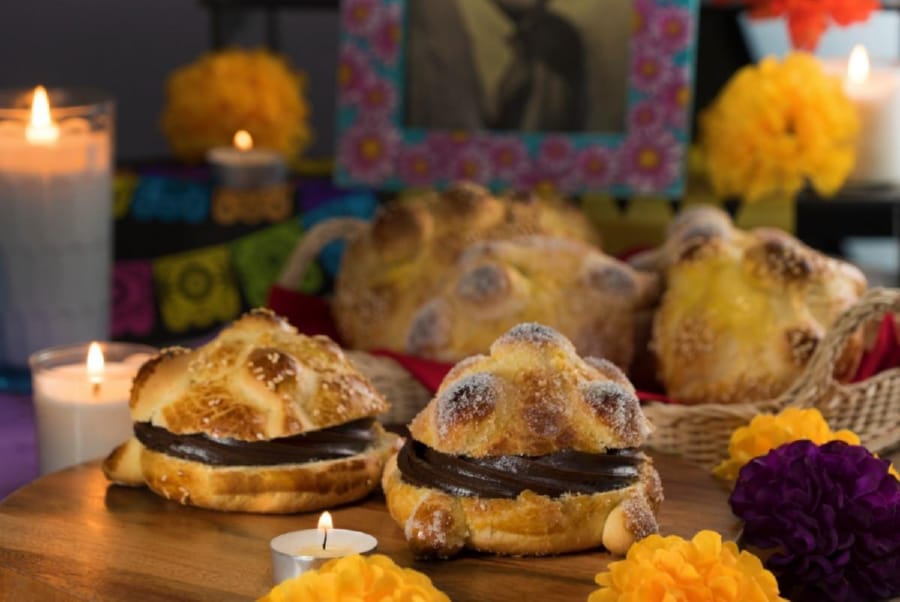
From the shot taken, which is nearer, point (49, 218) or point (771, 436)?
point (771, 436)

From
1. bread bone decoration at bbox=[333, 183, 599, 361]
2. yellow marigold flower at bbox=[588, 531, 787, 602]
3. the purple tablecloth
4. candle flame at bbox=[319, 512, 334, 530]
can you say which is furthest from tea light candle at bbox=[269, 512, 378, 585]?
bread bone decoration at bbox=[333, 183, 599, 361]

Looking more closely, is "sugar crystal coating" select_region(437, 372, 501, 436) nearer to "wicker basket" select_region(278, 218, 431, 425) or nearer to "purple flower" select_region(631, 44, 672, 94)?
"wicker basket" select_region(278, 218, 431, 425)

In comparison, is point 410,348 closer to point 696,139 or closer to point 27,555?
point 27,555

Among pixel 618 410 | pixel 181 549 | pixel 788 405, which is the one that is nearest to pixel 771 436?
pixel 788 405

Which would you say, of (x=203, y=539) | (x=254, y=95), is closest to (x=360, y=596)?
(x=203, y=539)

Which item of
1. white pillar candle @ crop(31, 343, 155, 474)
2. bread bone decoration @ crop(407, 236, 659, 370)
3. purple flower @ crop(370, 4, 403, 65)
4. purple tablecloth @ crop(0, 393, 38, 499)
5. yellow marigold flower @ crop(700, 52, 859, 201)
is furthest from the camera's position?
purple flower @ crop(370, 4, 403, 65)

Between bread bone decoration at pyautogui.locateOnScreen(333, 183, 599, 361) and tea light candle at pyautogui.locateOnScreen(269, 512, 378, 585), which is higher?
bread bone decoration at pyautogui.locateOnScreen(333, 183, 599, 361)

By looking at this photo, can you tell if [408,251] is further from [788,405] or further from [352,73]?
[788,405]
